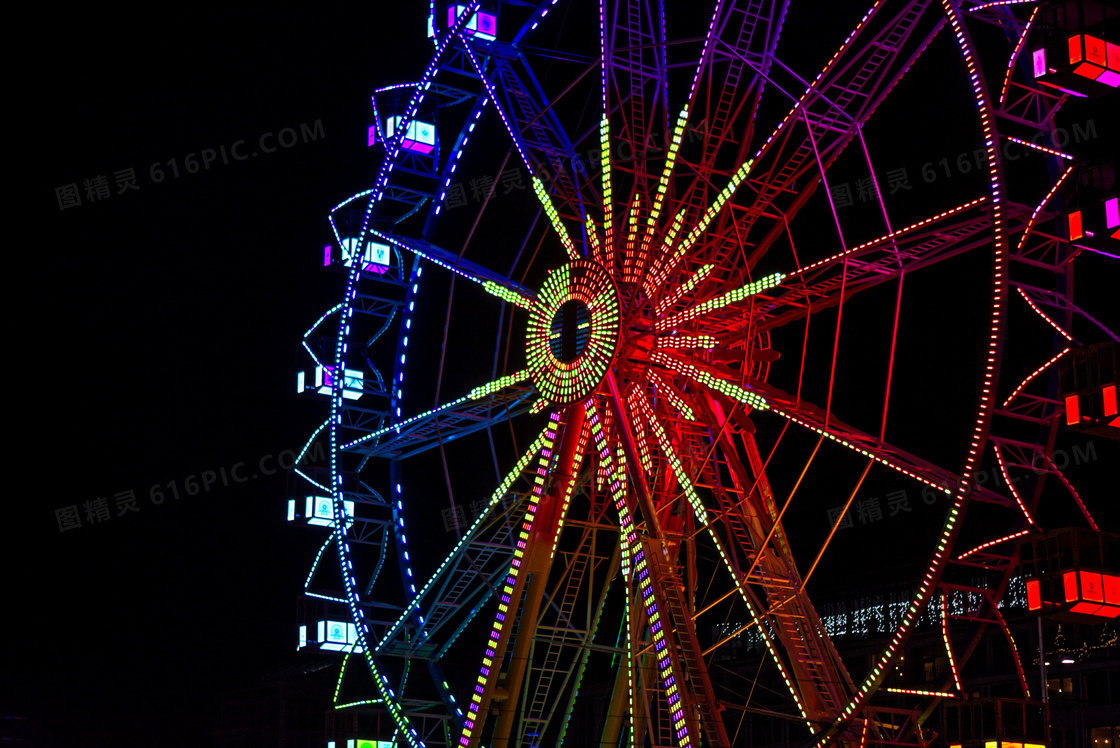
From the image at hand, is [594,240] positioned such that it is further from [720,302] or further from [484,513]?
[484,513]

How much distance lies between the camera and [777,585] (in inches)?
704

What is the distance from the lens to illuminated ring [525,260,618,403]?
65.6ft

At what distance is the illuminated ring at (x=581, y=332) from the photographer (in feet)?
65.6

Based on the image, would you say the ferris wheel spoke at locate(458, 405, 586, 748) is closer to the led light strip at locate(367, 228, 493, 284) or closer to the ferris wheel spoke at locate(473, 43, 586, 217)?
the ferris wheel spoke at locate(473, 43, 586, 217)

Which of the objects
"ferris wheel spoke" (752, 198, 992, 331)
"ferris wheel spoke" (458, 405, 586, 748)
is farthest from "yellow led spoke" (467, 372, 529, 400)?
"ferris wheel spoke" (752, 198, 992, 331)

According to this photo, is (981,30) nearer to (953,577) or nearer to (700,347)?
(700,347)

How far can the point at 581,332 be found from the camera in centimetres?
2053

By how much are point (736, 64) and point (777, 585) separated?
8212 millimetres

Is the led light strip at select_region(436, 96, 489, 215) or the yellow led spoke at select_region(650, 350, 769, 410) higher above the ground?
the led light strip at select_region(436, 96, 489, 215)

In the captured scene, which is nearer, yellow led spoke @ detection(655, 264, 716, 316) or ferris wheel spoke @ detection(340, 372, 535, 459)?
yellow led spoke @ detection(655, 264, 716, 316)

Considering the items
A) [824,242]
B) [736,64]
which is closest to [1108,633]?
[824,242]

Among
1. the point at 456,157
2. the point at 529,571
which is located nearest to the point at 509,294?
the point at 456,157

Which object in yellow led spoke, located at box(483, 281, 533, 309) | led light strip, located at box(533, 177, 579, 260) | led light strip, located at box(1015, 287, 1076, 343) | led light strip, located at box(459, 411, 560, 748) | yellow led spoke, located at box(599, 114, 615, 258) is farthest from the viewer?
yellow led spoke, located at box(483, 281, 533, 309)

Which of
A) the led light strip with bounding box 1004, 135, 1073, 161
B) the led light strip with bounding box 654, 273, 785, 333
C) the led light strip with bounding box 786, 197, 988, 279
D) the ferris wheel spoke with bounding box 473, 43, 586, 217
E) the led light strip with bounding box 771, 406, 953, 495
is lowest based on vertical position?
the led light strip with bounding box 771, 406, 953, 495
